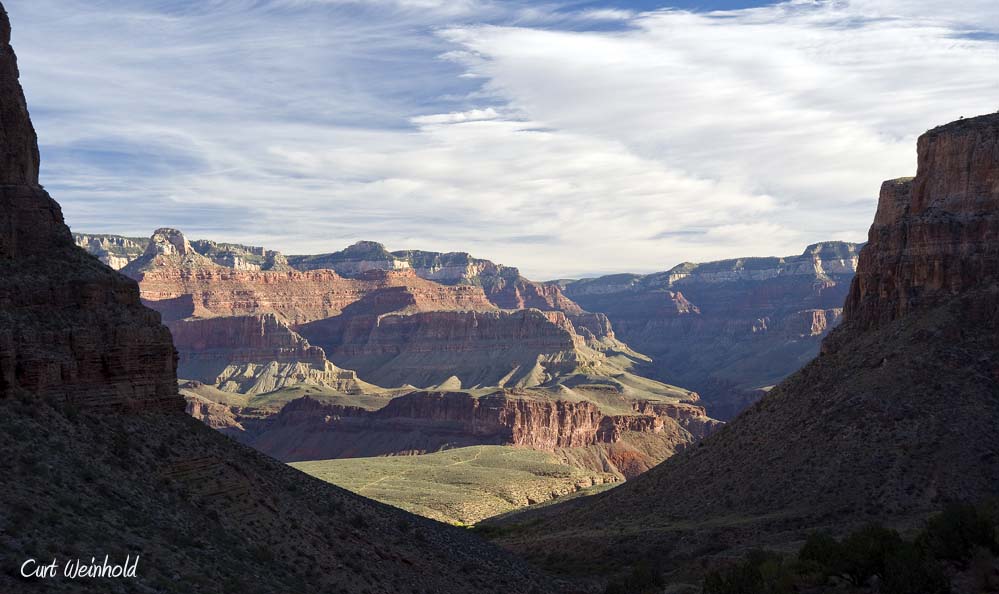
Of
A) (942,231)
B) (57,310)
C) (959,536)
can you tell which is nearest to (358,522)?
(57,310)

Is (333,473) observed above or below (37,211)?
below

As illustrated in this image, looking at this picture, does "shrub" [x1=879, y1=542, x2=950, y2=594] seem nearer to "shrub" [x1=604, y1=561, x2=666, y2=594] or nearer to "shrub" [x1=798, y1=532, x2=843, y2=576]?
"shrub" [x1=798, y1=532, x2=843, y2=576]

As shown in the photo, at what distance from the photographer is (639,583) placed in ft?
175

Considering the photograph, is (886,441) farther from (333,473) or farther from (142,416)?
(333,473)

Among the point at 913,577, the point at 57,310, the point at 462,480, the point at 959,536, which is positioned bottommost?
the point at 462,480

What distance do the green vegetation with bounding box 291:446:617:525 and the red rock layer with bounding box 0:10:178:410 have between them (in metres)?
69.5

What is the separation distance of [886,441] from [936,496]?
21.1 ft

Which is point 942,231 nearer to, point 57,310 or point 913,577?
point 913,577

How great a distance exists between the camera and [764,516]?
6606 cm

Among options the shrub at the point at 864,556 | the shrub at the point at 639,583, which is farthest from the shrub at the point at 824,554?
the shrub at the point at 639,583

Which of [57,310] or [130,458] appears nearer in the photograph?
[130,458]

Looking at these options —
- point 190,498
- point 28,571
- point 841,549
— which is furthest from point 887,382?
point 28,571

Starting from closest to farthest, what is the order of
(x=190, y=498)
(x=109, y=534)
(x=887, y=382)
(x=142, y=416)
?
(x=109, y=534) < (x=190, y=498) < (x=142, y=416) < (x=887, y=382)

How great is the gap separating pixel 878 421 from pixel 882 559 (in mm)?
32664
